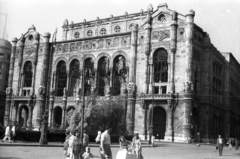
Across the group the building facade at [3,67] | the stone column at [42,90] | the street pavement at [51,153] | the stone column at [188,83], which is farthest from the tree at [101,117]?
the building facade at [3,67]

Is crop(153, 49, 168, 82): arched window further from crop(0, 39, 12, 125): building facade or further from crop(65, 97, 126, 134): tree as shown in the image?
crop(0, 39, 12, 125): building facade

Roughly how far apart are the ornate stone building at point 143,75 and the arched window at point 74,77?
0.67 ft

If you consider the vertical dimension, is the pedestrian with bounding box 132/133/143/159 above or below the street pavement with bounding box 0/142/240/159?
above

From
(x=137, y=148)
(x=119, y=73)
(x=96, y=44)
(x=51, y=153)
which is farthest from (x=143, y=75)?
(x=137, y=148)

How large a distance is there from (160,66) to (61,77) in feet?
74.6

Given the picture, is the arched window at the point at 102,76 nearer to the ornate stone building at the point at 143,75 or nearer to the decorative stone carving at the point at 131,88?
the ornate stone building at the point at 143,75

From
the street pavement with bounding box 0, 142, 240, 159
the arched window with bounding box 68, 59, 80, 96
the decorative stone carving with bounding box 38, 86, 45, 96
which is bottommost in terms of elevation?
the street pavement with bounding box 0, 142, 240, 159

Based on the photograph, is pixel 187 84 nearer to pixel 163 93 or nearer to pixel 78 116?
pixel 163 93

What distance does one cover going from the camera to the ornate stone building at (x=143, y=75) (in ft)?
178

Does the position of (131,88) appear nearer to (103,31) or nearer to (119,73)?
(119,73)

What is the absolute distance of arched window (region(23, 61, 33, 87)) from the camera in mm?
72250

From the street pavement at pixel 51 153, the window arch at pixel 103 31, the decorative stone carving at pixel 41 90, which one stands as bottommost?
A: the street pavement at pixel 51 153

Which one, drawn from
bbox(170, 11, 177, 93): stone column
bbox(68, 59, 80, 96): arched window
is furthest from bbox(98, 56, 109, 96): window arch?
bbox(170, 11, 177, 93): stone column

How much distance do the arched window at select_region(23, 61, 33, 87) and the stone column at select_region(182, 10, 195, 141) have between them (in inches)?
1421
